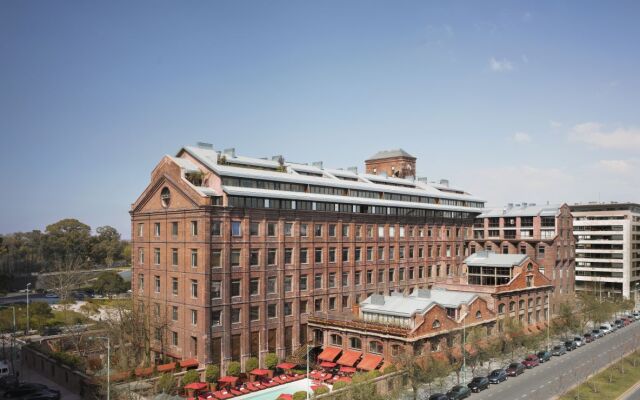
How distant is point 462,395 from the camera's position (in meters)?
51.6

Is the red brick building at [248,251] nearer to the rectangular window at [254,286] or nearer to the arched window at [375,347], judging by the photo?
the rectangular window at [254,286]

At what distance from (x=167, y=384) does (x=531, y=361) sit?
4532cm

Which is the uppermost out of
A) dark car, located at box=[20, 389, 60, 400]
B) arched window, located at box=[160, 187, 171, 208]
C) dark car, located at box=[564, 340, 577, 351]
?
arched window, located at box=[160, 187, 171, 208]

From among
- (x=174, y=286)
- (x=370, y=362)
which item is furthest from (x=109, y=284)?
(x=370, y=362)

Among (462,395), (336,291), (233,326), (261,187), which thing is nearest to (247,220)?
(261,187)

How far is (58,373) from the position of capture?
58.2 m

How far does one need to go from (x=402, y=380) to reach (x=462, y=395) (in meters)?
6.24

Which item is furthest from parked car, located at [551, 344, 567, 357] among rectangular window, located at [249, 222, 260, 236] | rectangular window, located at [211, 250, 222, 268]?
rectangular window, located at [211, 250, 222, 268]

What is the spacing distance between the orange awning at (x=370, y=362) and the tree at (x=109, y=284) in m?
88.4

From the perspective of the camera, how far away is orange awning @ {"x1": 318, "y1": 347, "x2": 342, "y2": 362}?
61562 mm

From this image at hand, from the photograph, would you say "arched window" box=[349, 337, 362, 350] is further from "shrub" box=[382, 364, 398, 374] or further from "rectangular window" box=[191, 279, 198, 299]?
"rectangular window" box=[191, 279, 198, 299]

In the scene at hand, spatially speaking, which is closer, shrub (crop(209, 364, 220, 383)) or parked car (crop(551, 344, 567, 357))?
shrub (crop(209, 364, 220, 383))

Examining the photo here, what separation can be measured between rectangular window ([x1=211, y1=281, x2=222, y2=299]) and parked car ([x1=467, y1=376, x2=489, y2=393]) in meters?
29.4

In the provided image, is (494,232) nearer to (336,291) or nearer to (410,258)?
(410,258)
